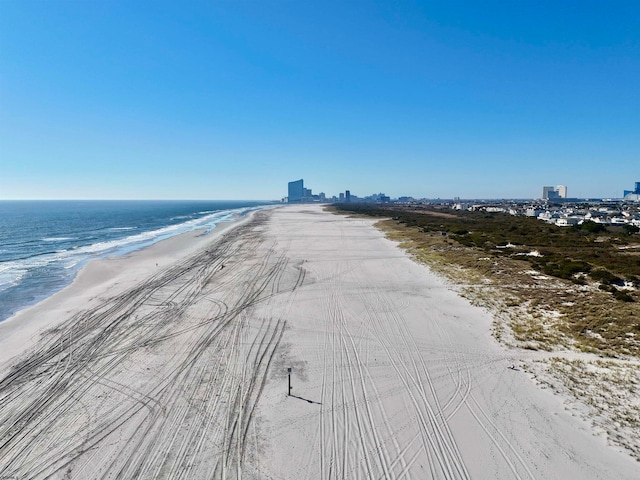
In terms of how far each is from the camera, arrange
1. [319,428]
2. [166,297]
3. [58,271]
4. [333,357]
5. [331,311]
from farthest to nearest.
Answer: [58,271] → [166,297] → [331,311] → [333,357] → [319,428]

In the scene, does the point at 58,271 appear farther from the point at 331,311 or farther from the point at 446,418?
the point at 446,418

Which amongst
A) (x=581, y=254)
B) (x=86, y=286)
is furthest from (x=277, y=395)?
(x=581, y=254)

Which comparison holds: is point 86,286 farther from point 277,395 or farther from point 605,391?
point 605,391

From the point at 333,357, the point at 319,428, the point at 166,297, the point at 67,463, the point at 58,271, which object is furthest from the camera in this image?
the point at 58,271

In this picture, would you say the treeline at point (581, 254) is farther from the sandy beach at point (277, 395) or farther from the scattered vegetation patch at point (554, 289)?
the sandy beach at point (277, 395)

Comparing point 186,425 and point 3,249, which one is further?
point 3,249

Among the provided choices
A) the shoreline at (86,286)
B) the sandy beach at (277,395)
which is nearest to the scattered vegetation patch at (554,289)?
the sandy beach at (277,395)

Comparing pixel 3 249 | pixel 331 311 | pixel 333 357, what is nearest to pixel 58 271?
pixel 3 249
